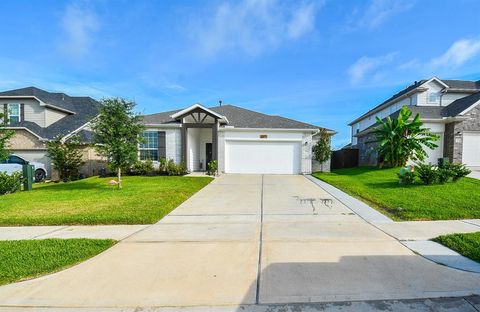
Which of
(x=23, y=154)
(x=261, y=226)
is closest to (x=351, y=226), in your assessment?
(x=261, y=226)

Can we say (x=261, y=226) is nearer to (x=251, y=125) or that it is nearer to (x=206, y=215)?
(x=206, y=215)

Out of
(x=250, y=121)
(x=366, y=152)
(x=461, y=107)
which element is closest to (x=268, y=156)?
(x=250, y=121)

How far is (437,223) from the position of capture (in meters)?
5.70

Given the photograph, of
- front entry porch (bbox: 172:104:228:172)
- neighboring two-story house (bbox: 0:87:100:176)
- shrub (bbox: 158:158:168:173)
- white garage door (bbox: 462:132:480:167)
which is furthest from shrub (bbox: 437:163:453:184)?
neighboring two-story house (bbox: 0:87:100:176)

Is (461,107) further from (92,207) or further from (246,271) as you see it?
(92,207)

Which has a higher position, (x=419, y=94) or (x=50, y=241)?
(x=419, y=94)

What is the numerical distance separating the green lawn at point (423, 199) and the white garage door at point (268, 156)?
6275 millimetres

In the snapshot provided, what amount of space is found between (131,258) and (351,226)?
442 centimetres

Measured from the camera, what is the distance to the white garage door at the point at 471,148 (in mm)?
16094

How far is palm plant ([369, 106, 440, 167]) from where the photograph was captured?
14797 mm

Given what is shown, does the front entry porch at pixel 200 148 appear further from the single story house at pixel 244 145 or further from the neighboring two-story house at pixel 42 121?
the neighboring two-story house at pixel 42 121

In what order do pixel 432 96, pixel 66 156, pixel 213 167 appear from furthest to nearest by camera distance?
pixel 432 96
pixel 213 167
pixel 66 156

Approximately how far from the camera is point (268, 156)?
17281 mm

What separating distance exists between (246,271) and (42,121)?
906 inches
